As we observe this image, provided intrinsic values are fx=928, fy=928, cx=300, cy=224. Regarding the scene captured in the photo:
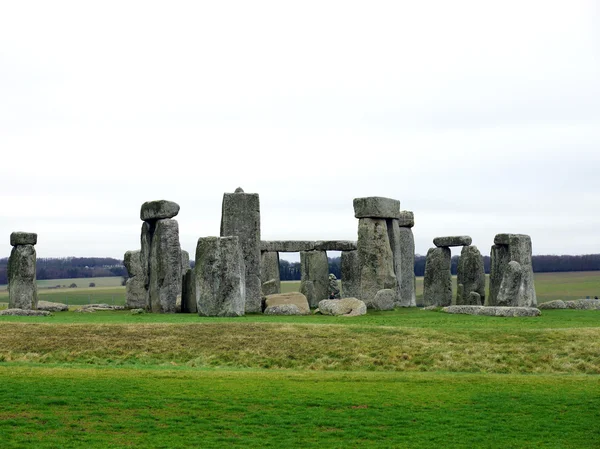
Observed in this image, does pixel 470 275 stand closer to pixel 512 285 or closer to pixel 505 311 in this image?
pixel 512 285

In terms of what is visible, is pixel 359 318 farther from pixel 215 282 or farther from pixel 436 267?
pixel 436 267

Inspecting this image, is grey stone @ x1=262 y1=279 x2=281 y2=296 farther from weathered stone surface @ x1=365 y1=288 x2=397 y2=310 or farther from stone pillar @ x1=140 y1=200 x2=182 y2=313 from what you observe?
stone pillar @ x1=140 y1=200 x2=182 y2=313

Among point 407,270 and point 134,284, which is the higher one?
point 407,270

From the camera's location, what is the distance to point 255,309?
29.0 metres

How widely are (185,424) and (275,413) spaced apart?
1.59 meters

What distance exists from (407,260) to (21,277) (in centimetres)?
1510

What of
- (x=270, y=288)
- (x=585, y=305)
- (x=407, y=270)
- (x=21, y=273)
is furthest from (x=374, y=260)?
(x=21, y=273)

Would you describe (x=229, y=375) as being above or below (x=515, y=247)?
below

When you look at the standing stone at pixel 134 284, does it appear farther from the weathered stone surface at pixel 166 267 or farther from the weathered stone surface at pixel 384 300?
the weathered stone surface at pixel 384 300

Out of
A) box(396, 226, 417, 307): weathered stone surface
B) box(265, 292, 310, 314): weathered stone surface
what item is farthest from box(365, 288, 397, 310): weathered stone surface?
box(396, 226, 417, 307): weathered stone surface

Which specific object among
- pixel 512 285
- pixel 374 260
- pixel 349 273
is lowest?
pixel 512 285

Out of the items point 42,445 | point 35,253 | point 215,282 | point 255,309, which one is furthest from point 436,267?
point 42,445

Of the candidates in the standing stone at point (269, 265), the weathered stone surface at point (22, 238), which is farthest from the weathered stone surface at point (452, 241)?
the weathered stone surface at point (22, 238)

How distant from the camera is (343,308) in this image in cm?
2845
